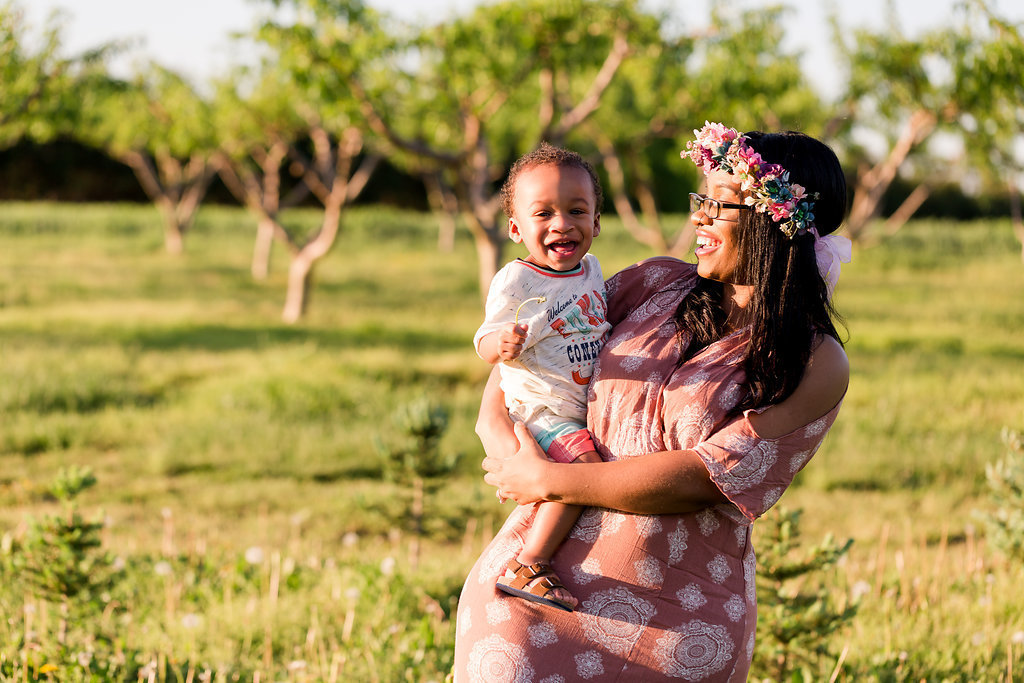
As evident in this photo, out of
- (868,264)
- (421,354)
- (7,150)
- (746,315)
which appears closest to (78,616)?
(746,315)

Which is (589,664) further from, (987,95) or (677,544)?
(987,95)

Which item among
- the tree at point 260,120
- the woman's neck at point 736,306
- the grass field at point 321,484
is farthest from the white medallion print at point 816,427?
the tree at point 260,120

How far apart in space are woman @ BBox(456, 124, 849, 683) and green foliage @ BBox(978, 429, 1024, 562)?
2.84m

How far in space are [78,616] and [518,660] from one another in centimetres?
260

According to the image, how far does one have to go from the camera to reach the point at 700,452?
1.96 meters

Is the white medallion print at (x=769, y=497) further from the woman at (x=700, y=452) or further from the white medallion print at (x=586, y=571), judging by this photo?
the white medallion print at (x=586, y=571)

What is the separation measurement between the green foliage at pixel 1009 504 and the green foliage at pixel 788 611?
130cm

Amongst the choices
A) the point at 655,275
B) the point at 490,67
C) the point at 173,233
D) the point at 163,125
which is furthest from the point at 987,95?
the point at 173,233

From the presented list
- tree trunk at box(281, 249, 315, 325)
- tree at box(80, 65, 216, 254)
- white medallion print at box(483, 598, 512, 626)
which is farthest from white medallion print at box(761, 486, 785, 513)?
tree trunk at box(281, 249, 315, 325)

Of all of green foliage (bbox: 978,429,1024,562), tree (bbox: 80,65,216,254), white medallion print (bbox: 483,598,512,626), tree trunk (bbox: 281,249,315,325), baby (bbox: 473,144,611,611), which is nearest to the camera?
white medallion print (bbox: 483,598,512,626)

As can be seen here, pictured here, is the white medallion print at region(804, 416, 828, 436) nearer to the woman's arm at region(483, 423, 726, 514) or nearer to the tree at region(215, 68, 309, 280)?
the woman's arm at region(483, 423, 726, 514)

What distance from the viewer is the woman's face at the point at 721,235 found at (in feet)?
6.86

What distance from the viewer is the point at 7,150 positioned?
124ft

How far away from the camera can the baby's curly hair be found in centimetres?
227
